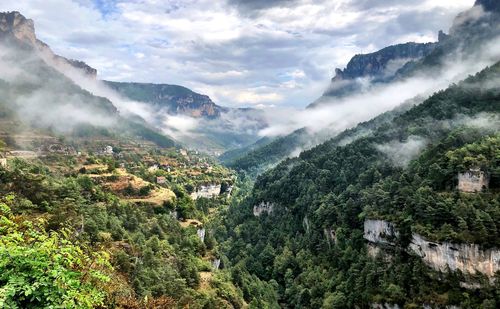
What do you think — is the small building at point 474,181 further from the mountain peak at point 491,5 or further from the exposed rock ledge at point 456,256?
the mountain peak at point 491,5

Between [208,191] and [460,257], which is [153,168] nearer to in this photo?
[208,191]

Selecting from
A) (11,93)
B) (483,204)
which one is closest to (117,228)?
(483,204)

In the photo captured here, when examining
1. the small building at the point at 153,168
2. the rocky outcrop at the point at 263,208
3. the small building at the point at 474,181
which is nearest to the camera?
the small building at the point at 474,181

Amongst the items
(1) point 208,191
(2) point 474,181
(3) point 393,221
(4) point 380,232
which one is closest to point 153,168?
(1) point 208,191

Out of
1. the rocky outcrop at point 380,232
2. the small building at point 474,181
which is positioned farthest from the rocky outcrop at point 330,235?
the small building at point 474,181

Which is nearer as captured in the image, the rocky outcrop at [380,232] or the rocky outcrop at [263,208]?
the rocky outcrop at [380,232]

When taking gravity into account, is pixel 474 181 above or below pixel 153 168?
above

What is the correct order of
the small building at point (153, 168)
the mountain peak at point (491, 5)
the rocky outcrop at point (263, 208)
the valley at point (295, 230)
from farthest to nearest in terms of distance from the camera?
the mountain peak at point (491, 5), the small building at point (153, 168), the rocky outcrop at point (263, 208), the valley at point (295, 230)
